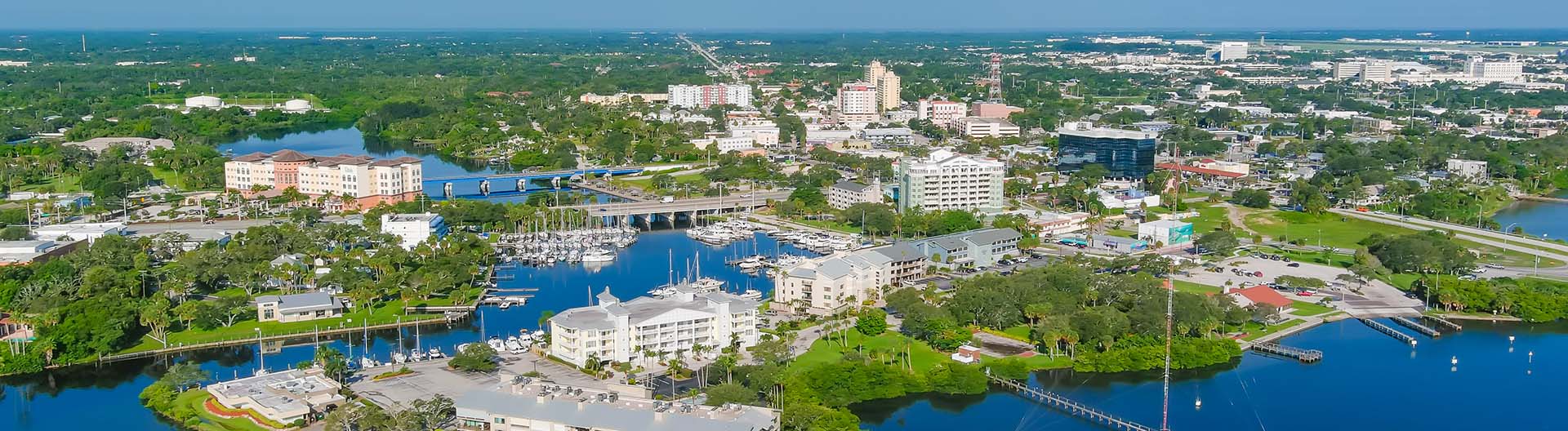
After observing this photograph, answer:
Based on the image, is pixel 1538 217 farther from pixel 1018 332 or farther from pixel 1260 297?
pixel 1018 332

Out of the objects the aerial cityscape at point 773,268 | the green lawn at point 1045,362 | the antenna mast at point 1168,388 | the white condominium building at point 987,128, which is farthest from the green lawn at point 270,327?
the white condominium building at point 987,128

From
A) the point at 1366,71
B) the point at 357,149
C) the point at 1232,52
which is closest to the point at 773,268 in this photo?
the point at 357,149

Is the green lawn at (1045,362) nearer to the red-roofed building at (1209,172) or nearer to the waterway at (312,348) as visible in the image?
the waterway at (312,348)

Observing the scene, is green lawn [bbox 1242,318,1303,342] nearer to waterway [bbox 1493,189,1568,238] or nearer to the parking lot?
the parking lot

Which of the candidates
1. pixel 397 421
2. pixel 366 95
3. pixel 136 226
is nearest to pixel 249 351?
pixel 397 421

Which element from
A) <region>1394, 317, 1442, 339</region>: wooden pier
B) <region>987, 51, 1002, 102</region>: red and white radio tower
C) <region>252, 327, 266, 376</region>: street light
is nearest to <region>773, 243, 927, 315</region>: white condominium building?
<region>252, 327, 266, 376</region>: street light
